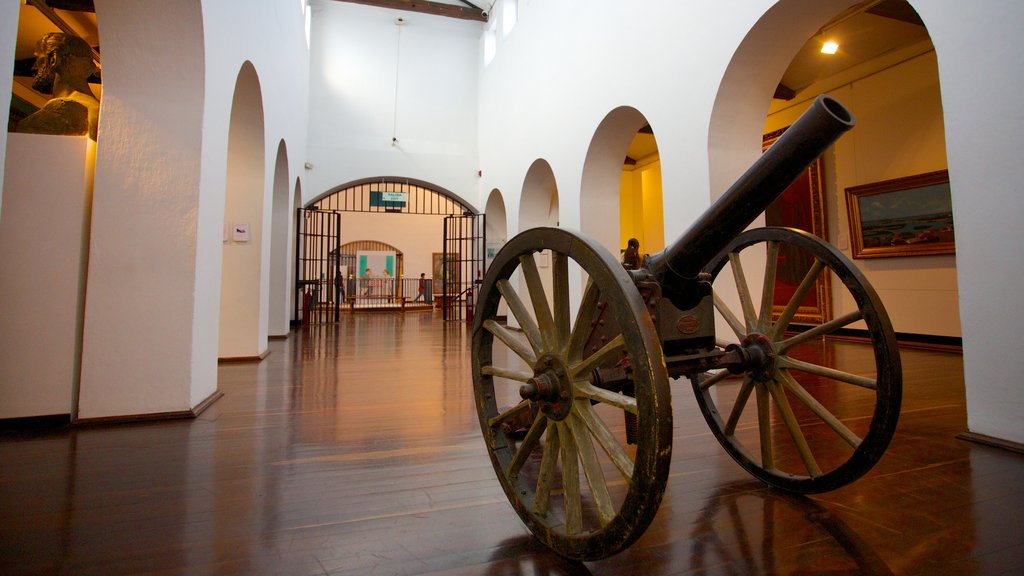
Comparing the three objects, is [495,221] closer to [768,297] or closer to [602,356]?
[768,297]

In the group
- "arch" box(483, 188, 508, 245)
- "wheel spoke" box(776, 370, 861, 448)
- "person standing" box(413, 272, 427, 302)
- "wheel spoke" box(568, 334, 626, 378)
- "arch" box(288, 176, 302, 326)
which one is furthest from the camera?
"person standing" box(413, 272, 427, 302)

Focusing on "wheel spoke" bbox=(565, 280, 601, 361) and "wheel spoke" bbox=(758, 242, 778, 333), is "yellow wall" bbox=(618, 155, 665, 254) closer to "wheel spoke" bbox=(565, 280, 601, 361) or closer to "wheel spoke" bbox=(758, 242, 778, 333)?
"wheel spoke" bbox=(758, 242, 778, 333)

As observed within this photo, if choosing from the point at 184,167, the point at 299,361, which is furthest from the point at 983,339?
the point at 299,361

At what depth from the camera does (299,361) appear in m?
5.22

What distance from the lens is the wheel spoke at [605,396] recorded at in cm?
111

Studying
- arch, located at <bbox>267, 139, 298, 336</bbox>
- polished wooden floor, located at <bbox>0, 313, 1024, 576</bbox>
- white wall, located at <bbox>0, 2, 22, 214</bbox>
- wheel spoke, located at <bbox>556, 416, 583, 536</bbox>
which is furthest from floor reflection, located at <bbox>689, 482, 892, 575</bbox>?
arch, located at <bbox>267, 139, 298, 336</bbox>

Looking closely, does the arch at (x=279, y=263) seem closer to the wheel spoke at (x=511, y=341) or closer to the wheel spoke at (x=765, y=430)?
the wheel spoke at (x=511, y=341)

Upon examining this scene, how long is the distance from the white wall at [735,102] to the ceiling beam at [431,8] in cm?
329

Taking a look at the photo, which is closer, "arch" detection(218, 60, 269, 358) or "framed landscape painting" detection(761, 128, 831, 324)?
"arch" detection(218, 60, 269, 358)

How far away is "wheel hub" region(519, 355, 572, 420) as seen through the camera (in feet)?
4.42

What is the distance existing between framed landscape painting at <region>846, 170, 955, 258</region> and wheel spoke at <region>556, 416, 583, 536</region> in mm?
7025

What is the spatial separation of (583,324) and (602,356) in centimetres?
13

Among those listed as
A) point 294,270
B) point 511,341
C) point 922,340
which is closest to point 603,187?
point 922,340

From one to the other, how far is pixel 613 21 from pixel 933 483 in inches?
219
